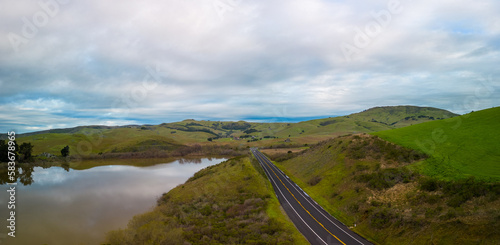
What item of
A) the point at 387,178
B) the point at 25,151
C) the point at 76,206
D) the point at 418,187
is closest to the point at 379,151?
the point at 387,178

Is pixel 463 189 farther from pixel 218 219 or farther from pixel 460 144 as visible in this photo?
pixel 218 219

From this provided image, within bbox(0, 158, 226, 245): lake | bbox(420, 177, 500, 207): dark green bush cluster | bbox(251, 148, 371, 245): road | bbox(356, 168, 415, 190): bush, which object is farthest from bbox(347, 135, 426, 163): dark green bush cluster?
bbox(0, 158, 226, 245): lake

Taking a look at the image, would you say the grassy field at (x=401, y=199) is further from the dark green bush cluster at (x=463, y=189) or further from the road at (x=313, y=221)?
the road at (x=313, y=221)

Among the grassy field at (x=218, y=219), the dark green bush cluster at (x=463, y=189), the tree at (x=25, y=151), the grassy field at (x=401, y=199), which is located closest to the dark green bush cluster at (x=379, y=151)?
the grassy field at (x=401, y=199)

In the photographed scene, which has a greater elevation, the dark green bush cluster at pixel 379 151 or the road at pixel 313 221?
the dark green bush cluster at pixel 379 151

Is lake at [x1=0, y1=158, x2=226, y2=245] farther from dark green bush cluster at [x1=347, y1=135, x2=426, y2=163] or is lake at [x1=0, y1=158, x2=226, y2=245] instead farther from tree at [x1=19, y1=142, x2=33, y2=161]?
tree at [x1=19, y1=142, x2=33, y2=161]

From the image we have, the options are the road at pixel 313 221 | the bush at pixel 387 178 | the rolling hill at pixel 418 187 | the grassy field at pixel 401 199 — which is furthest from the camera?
the bush at pixel 387 178
